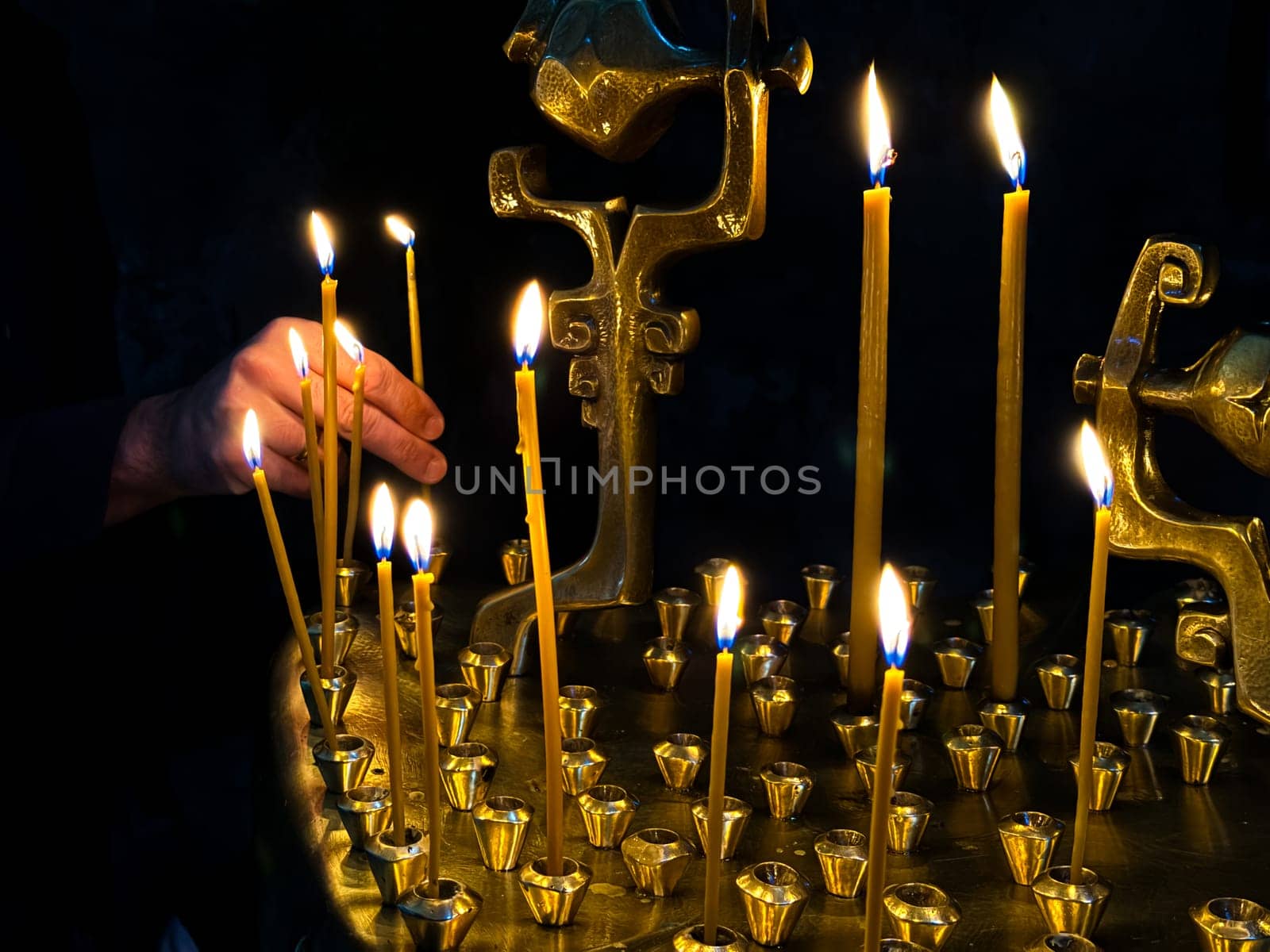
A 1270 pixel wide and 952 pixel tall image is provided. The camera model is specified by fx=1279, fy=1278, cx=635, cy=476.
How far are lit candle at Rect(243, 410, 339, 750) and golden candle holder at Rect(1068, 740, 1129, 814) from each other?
1.54 feet

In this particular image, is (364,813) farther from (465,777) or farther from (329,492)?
(329,492)

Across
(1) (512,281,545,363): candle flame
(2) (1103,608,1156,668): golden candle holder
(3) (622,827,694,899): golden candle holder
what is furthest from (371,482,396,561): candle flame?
(2) (1103,608,1156,668): golden candle holder

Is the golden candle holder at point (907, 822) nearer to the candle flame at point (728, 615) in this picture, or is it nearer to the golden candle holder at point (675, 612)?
the candle flame at point (728, 615)

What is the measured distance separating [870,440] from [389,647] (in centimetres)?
35

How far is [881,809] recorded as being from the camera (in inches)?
22.2

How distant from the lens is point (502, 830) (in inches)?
28.0

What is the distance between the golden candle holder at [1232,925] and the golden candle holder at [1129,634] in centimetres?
36

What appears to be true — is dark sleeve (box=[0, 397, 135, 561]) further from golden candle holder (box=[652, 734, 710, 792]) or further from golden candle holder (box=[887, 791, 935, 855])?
golden candle holder (box=[887, 791, 935, 855])

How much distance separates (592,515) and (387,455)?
11.5 inches

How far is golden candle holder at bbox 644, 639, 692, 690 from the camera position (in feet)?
3.17

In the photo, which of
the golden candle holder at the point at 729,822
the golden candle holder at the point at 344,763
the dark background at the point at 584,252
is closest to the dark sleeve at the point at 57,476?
the dark background at the point at 584,252

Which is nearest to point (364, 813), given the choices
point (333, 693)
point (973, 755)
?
point (333, 693)

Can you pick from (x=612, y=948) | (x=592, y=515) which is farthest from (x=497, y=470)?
(x=612, y=948)

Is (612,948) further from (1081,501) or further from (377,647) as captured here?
(1081,501)
